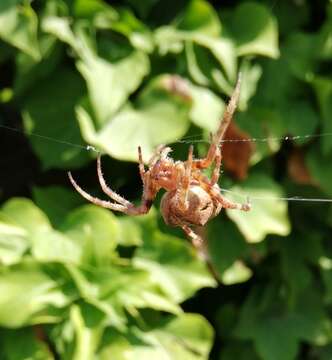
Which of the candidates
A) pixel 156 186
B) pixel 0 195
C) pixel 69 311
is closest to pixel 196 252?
pixel 69 311

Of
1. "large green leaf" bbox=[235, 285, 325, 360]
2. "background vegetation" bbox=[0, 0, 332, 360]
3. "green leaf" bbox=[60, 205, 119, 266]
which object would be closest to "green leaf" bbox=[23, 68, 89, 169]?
"background vegetation" bbox=[0, 0, 332, 360]

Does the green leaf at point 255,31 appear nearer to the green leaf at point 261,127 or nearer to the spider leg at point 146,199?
the green leaf at point 261,127

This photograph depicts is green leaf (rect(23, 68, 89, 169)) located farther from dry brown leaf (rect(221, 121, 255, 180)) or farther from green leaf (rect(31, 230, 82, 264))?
dry brown leaf (rect(221, 121, 255, 180))

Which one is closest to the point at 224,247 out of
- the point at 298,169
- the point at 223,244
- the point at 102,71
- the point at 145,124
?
the point at 223,244

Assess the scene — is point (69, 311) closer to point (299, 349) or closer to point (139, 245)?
point (139, 245)

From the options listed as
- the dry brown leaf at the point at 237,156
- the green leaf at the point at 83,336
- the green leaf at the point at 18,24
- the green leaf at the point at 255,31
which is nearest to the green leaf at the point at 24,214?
the green leaf at the point at 83,336

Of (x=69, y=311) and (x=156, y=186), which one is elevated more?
(x=156, y=186)

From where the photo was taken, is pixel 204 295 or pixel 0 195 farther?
pixel 204 295
